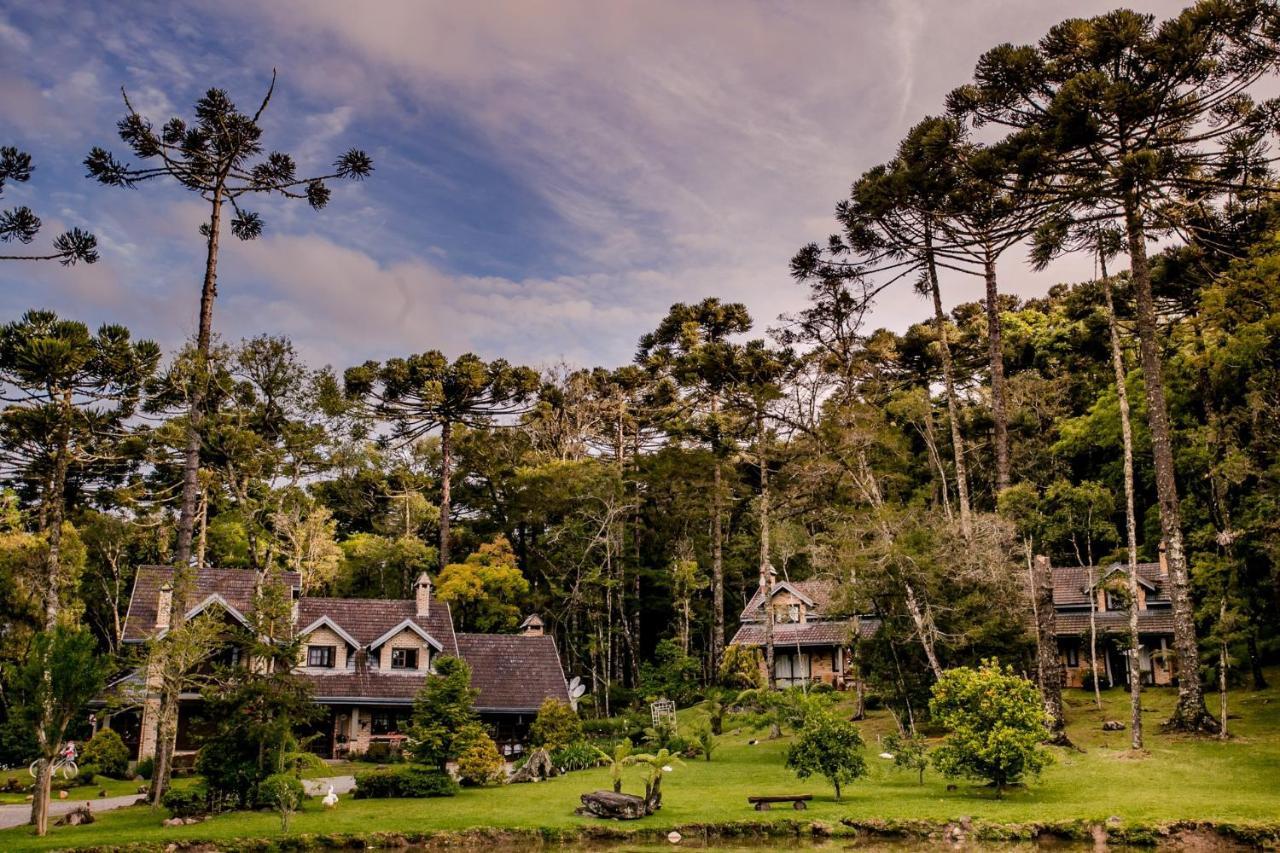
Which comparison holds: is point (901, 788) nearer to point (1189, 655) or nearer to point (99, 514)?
point (1189, 655)

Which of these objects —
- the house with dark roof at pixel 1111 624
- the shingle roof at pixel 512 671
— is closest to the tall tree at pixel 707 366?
the shingle roof at pixel 512 671

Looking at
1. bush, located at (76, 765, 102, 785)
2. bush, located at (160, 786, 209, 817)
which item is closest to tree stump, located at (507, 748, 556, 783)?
bush, located at (160, 786, 209, 817)

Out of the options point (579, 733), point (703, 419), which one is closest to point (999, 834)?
point (579, 733)

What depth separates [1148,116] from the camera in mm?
22719

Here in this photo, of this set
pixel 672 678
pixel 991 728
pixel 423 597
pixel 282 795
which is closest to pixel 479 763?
pixel 282 795

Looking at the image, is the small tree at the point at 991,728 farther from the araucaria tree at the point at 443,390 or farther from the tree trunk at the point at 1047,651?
the araucaria tree at the point at 443,390

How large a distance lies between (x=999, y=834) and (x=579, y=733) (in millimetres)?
17597

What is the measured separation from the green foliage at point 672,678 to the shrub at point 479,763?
48.4 ft

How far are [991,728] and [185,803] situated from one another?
17449 millimetres

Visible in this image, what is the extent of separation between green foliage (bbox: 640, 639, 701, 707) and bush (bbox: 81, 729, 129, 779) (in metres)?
19.8

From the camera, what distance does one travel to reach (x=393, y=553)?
1816 inches

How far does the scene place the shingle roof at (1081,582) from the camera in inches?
1503

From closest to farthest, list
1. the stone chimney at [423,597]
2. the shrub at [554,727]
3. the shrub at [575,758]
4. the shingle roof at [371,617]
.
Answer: the shrub at [575,758] → the shrub at [554,727] → the shingle roof at [371,617] → the stone chimney at [423,597]

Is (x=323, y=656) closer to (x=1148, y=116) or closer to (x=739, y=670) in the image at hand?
(x=739, y=670)
